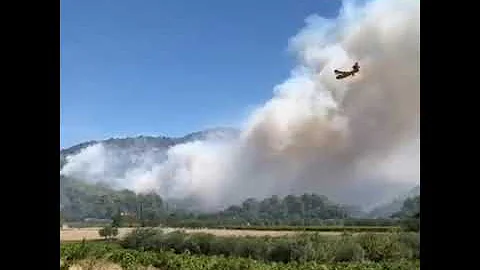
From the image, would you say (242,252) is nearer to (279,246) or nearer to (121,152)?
(279,246)

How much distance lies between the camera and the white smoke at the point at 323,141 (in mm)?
2137

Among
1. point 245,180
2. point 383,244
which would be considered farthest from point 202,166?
point 383,244

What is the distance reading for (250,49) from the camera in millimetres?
2461

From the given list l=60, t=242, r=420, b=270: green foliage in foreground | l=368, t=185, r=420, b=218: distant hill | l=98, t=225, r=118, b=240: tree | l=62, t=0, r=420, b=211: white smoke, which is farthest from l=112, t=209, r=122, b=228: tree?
l=368, t=185, r=420, b=218: distant hill

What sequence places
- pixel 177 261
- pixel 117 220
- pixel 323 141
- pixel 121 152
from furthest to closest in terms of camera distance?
pixel 177 261 → pixel 117 220 → pixel 121 152 → pixel 323 141

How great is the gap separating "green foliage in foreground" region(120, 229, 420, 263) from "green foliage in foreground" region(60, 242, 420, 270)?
0.09ft

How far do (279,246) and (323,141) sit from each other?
0.60 meters

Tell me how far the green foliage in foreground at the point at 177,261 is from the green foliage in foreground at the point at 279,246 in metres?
0.03

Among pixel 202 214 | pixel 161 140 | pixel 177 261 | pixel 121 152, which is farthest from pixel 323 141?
pixel 177 261

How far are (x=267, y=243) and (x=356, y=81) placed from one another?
2.79 ft

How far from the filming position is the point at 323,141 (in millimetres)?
2285

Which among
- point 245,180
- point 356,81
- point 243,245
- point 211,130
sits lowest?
point 243,245
